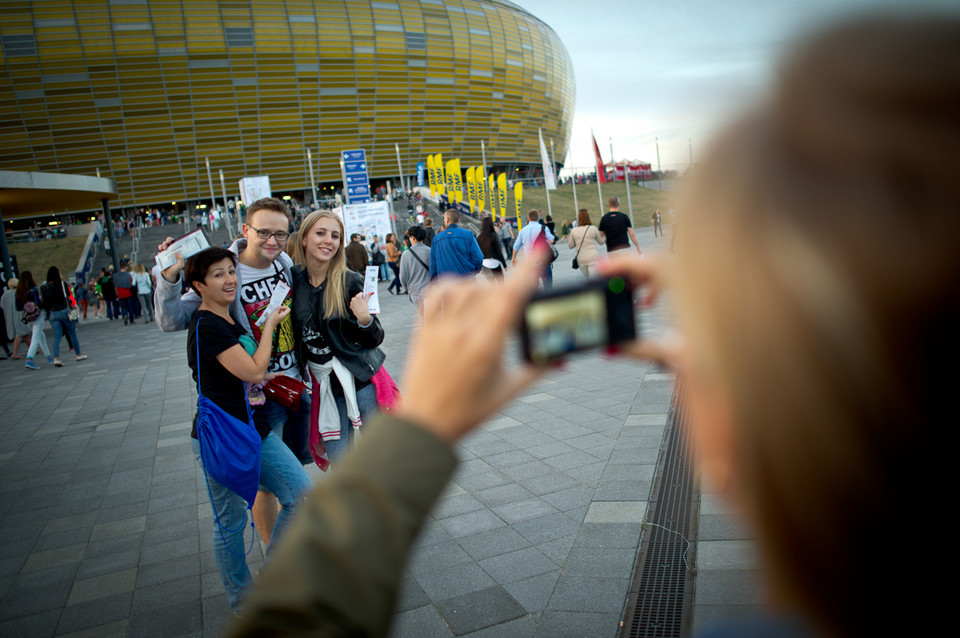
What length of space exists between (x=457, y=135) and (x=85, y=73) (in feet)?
117

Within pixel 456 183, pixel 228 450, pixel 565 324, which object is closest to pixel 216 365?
Result: pixel 228 450

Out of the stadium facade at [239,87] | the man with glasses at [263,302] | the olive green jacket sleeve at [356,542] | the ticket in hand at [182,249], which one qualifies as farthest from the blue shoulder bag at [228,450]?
the stadium facade at [239,87]

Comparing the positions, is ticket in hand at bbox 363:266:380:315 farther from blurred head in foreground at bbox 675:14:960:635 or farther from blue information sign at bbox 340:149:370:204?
blue information sign at bbox 340:149:370:204

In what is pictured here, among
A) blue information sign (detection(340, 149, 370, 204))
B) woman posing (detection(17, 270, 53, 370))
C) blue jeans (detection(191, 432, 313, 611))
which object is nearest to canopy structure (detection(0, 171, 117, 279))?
woman posing (detection(17, 270, 53, 370))

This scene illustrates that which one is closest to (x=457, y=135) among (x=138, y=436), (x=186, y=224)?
(x=186, y=224)

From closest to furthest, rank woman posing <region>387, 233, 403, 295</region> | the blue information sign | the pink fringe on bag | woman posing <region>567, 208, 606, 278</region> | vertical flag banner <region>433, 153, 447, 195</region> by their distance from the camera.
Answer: the pink fringe on bag
woman posing <region>567, 208, 606, 278</region>
woman posing <region>387, 233, 403, 295</region>
the blue information sign
vertical flag banner <region>433, 153, 447, 195</region>

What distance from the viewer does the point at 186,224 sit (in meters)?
49.2

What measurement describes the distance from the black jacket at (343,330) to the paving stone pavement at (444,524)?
1.10 m

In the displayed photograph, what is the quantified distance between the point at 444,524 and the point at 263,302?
189 centimetres

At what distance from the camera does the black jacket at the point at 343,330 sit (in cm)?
386

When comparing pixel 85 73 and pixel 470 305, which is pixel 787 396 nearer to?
pixel 470 305

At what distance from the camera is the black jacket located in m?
Result: 3.86

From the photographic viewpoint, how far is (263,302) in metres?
3.89

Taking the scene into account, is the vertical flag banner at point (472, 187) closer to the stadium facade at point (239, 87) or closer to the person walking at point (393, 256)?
the person walking at point (393, 256)
